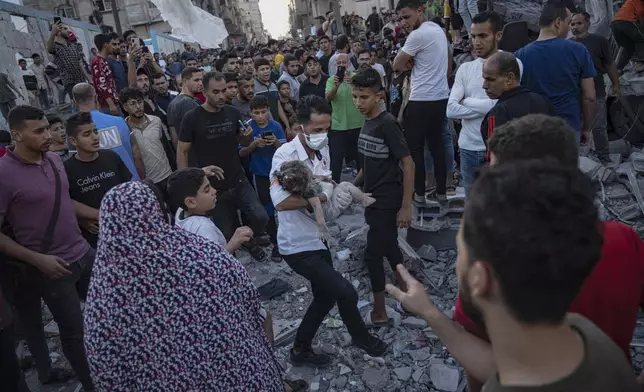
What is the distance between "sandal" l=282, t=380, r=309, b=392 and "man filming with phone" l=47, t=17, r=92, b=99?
6.54 meters

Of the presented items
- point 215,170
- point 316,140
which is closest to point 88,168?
point 215,170

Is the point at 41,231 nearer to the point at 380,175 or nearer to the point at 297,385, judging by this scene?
the point at 297,385

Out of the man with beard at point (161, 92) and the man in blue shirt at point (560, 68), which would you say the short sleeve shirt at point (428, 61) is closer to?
the man in blue shirt at point (560, 68)

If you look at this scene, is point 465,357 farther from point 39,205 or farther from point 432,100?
point 432,100

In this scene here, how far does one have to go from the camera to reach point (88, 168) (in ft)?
11.8

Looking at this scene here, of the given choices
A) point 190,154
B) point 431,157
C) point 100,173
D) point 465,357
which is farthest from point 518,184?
point 431,157

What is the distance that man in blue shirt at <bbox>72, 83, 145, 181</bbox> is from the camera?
13.9 ft

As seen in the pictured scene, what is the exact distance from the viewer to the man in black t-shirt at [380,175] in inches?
136

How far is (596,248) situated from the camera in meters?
0.96

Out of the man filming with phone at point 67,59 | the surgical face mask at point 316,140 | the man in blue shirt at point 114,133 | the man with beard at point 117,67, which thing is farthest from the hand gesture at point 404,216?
the man filming with phone at point 67,59

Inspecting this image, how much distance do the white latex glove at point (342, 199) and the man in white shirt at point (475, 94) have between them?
1.51 meters

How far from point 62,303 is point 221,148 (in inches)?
84.4

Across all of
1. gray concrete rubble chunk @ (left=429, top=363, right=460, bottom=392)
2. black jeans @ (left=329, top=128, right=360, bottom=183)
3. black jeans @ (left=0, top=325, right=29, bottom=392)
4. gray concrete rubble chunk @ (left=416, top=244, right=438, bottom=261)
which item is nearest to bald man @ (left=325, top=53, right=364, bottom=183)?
black jeans @ (left=329, top=128, right=360, bottom=183)

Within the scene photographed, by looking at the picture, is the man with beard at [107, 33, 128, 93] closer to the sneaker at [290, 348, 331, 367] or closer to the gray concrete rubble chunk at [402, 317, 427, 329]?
the sneaker at [290, 348, 331, 367]
